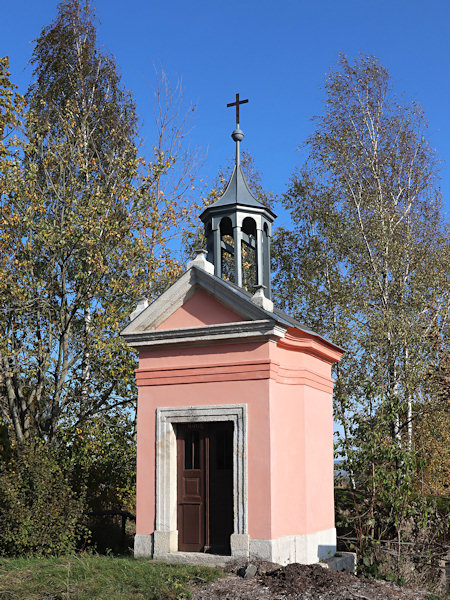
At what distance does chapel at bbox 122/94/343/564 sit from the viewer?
10.6 meters

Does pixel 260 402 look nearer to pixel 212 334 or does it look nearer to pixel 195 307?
pixel 212 334

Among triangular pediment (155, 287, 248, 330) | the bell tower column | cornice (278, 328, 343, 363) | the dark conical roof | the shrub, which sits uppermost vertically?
the dark conical roof

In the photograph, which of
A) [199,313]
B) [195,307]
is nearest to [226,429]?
[199,313]

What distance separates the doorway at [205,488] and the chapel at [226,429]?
2 cm

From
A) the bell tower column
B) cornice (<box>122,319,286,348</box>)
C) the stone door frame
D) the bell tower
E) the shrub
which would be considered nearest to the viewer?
the stone door frame

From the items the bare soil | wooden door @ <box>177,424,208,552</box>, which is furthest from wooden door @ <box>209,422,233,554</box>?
the bare soil

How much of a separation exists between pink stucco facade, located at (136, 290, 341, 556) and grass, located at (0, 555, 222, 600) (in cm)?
105

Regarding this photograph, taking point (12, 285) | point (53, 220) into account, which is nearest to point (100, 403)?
point (12, 285)

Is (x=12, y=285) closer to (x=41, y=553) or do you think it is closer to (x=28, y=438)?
(x=28, y=438)

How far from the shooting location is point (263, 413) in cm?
1070

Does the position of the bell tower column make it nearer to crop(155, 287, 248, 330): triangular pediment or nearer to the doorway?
crop(155, 287, 248, 330): triangular pediment

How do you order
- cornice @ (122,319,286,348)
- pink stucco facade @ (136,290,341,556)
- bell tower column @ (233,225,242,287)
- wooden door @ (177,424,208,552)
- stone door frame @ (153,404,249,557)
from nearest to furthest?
stone door frame @ (153,404,249,557) → pink stucco facade @ (136,290,341,556) → cornice @ (122,319,286,348) → wooden door @ (177,424,208,552) → bell tower column @ (233,225,242,287)

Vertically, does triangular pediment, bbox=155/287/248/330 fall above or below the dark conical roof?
below

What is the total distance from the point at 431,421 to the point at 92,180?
11374mm
